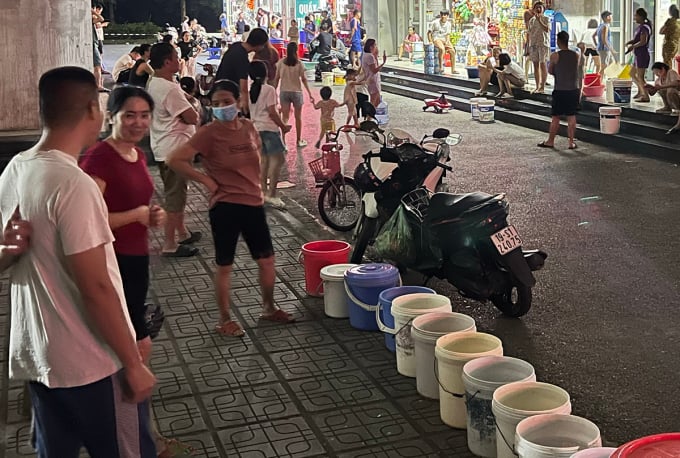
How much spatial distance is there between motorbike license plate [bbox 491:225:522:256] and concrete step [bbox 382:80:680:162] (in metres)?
7.24

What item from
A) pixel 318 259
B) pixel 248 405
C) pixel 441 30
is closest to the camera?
pixel 248 405

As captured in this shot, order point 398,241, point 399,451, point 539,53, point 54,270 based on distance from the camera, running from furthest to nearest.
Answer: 1. point 539,53
2. point 398,241
3. point 399,451
4. point 54,270

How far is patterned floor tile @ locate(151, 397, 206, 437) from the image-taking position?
4.76m

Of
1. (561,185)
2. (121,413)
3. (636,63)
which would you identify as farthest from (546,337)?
(636,63)

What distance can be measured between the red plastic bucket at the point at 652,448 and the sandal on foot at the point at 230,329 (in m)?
3.49

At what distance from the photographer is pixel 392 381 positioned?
5.34 meters

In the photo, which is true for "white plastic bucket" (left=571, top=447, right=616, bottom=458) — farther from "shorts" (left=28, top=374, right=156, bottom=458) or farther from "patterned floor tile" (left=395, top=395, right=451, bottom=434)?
"shorts" (left=28, top=374, right=156, bottom=458)

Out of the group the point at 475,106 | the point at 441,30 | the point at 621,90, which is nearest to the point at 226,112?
the point at 621,90

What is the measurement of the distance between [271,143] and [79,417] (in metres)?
7.23

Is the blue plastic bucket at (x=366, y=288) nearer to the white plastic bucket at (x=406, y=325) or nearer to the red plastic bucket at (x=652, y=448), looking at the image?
the white plastic bucket at (x=406, y=325)

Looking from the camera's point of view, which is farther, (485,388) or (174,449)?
(174,449)

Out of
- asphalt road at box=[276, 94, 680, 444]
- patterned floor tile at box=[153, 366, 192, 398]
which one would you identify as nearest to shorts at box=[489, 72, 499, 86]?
asphalt road at box=[276, 94, 680, 444]

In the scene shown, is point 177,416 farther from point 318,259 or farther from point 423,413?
point 318,259

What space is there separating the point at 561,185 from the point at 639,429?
6855mm
